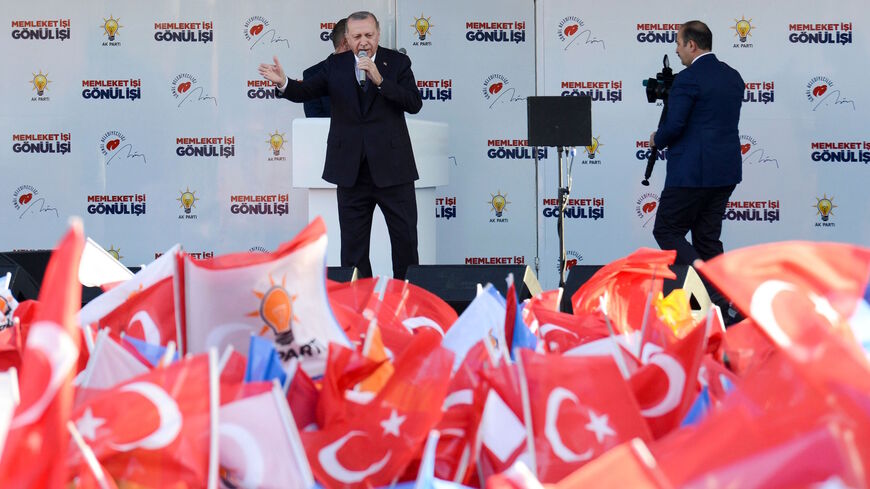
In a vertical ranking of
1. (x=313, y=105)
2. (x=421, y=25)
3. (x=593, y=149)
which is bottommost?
(x=593, y=149)

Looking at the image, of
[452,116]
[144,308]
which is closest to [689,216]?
[452,116]

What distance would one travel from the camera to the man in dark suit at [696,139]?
5887mm

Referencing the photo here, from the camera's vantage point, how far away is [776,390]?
95 centimetres

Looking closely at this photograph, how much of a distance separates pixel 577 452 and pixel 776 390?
209 mm

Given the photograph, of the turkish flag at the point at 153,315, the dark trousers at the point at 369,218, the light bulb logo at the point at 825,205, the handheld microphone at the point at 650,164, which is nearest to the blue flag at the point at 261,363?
the turkish flag at the point at 153,315

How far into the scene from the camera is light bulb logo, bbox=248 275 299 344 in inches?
50.8

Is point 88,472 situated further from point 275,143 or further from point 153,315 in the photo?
point 275,143

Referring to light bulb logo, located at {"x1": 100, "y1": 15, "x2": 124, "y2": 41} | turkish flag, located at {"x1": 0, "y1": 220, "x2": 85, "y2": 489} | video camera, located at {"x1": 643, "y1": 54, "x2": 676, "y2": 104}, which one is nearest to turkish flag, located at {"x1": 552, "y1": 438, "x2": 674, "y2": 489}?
turkish flag, located at {"x1": 0, "y1": 220, "x2": 85, "y2": 489}

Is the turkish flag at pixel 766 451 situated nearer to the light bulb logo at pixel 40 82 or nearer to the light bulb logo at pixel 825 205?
the light bulb logo at pixel 825 205

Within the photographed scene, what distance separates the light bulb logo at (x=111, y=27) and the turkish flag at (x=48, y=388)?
648 cm

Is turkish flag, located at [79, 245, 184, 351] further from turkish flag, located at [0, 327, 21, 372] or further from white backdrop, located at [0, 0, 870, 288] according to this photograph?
white backdrop, located at [0, 0, 870, 288]

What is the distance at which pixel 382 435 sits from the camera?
1.12m

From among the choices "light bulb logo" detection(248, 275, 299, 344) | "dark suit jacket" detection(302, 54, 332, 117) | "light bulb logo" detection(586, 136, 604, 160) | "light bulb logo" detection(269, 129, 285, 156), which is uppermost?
"dark suit jacket" detection(302, 54, 332, 117)

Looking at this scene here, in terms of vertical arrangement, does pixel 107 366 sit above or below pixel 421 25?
below
